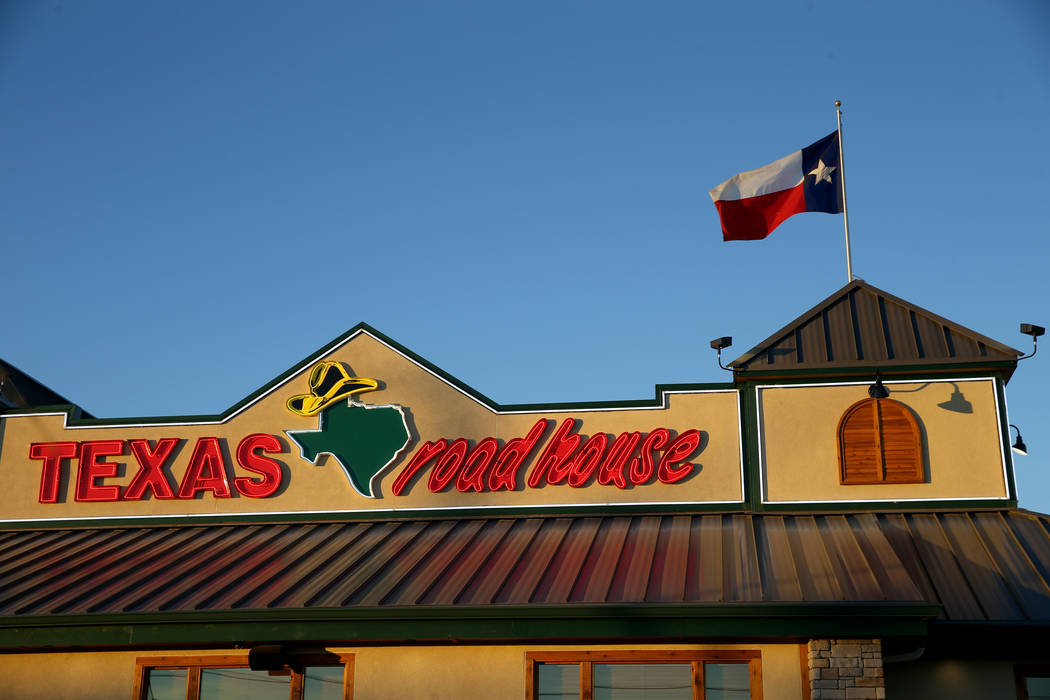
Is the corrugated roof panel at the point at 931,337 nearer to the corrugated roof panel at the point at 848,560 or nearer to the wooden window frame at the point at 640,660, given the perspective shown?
the corrugated roof panel at the point at 848,560

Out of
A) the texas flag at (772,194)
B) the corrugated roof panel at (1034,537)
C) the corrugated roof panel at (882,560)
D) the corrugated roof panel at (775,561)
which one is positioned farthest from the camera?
the texas flag at (772,194)

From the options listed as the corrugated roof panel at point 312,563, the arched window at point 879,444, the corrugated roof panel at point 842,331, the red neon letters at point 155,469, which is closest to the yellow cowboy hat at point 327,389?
the red neon letters at point 155,469

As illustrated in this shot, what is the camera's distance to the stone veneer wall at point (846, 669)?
12.7 metres

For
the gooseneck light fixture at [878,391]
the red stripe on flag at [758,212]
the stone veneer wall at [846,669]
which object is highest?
the red stripe on flag at [758,212]

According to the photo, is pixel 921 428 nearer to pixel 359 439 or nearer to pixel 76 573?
pixel 359 439

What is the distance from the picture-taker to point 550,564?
1534cm

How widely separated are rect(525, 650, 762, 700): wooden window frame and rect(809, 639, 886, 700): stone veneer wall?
0.89 m

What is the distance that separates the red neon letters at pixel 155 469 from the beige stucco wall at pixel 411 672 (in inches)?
170

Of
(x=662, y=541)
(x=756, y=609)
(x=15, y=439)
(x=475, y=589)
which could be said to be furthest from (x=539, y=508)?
(x=15, y=439)

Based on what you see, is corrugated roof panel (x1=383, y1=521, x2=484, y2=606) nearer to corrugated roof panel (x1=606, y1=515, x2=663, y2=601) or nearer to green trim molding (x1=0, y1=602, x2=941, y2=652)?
green trim molding (x1=0, y1=602, x2=941, y2=652)

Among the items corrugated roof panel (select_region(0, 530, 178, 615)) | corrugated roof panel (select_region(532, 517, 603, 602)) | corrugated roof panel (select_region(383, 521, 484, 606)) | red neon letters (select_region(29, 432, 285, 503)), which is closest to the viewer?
corrugated roof panel (select_region(532, 517, 603, 602))

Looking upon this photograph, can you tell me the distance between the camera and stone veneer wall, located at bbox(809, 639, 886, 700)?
12.7m

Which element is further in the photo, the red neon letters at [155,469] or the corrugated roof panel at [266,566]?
the red neon letters at [155,469]

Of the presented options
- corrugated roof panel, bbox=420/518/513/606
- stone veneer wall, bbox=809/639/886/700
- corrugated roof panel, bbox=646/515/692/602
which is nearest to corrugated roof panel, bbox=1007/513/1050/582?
stone veneer wall, bbox=809/639/886/700
